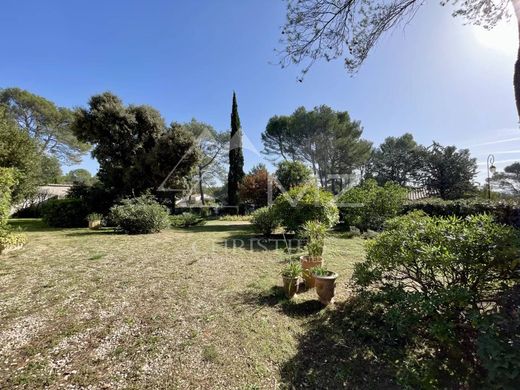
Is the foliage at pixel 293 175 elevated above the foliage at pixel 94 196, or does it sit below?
above

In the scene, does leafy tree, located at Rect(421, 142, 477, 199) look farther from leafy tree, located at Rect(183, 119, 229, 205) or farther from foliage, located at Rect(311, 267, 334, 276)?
foliage, located at Rect(311, 267, 334, 276)

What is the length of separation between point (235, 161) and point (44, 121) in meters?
17.6

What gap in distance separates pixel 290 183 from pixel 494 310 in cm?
1125

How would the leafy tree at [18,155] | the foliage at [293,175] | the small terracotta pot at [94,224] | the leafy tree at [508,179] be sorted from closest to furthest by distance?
1. the leafy tree at [18,155]
2. the small terracotta pot at [94,224]
3. the foliage at [293,175]
4. the leafy tree at [508,179]

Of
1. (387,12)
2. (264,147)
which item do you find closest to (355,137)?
(264,147)

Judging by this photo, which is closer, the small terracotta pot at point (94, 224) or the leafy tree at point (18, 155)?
the leafy tree at point (18, 155)

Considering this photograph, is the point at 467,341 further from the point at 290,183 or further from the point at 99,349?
the point at 290,183

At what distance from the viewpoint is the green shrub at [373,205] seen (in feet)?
29.6

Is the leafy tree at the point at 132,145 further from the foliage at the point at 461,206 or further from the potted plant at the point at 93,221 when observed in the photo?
the foliage at the point at 461,206

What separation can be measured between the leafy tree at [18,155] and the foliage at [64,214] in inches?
46.4

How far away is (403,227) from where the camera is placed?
279 cm

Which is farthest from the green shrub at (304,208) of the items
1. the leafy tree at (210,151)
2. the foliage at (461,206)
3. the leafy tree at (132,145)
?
the leafy tree at (210,151)

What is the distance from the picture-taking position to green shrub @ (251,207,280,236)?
8422mm

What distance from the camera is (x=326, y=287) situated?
334 centimetres
